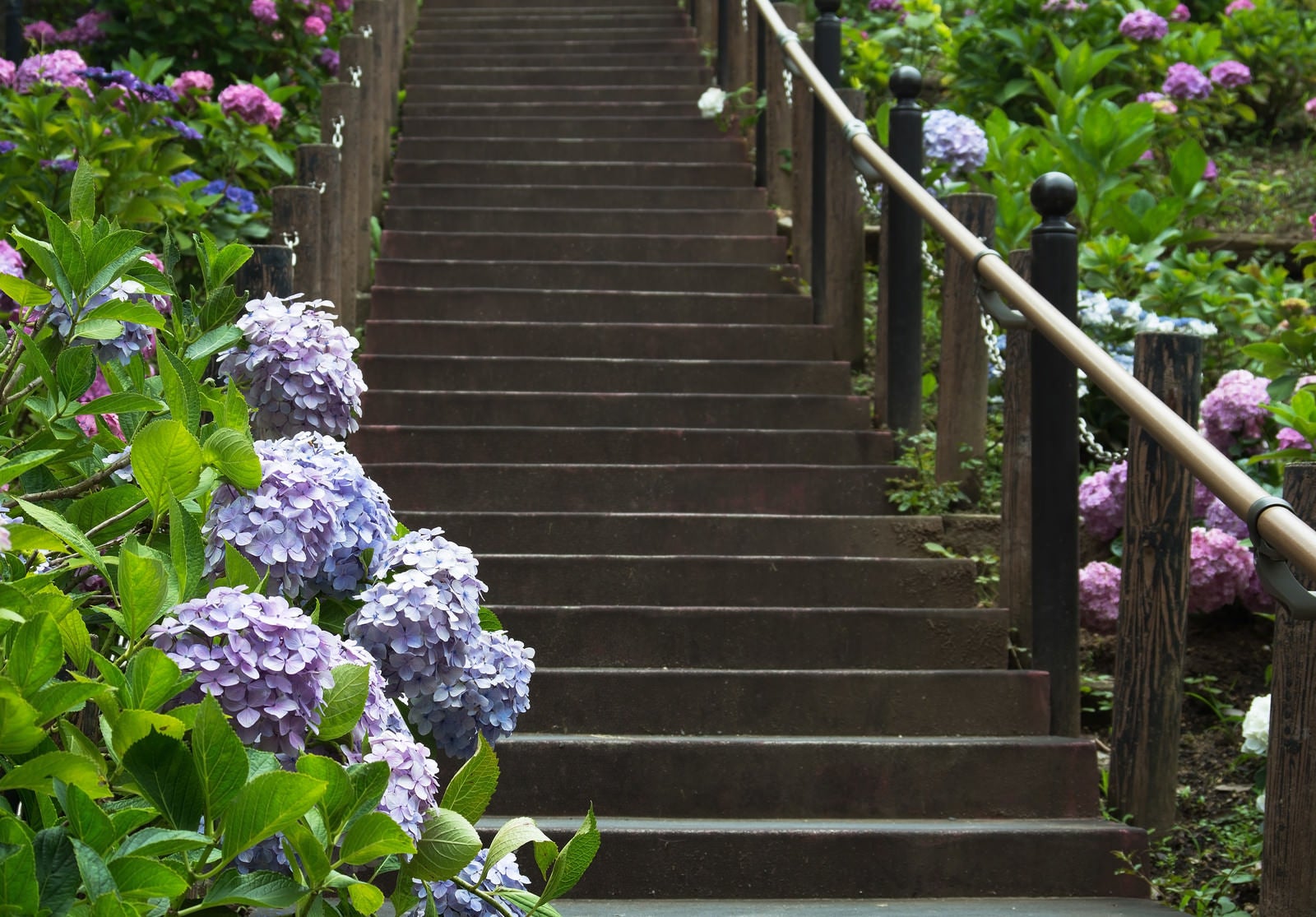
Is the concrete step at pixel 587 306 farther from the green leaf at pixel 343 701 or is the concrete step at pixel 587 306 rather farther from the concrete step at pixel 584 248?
the green leaf at pixel 343 701

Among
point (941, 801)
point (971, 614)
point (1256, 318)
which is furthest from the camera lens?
point (1256, 318)

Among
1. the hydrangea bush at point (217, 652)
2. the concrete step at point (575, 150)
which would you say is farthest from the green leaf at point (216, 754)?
the concrete step at point (575, 150)

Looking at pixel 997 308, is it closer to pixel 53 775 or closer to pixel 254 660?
pixel 254 660

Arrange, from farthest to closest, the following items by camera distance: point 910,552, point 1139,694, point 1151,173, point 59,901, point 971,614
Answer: point 1151,173, point 910,552, point 971,614, point 1139,694, point 59,901

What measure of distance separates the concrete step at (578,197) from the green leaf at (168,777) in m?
4.78

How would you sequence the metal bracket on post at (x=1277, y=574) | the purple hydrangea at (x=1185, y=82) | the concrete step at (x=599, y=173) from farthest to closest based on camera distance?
the purple hydrangea at (x=1185, y=82) → the concrete step at (x=599, y=173) → the metal bracket on post at (x=1277, y=574)

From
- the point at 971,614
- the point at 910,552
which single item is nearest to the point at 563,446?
the point at 910,552

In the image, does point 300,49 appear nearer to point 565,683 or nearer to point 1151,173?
point 1151,173

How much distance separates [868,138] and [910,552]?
1199 millimetres

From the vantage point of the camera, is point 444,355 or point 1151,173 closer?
point 444,355

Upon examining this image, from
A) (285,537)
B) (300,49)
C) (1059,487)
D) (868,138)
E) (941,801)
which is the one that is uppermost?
(300,49)

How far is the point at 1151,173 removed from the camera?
19.6ft

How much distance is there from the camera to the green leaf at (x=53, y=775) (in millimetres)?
895

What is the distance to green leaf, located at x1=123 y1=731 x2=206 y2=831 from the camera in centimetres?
91
